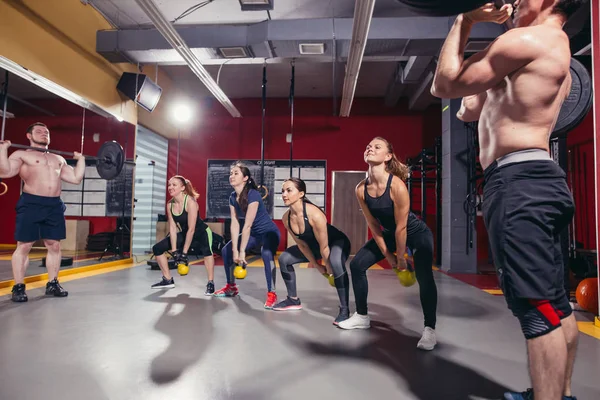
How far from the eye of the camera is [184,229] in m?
3.73

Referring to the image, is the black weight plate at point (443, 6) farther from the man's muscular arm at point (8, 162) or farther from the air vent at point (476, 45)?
the air vent at point (476, 45)

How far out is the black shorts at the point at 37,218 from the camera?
3.21 m

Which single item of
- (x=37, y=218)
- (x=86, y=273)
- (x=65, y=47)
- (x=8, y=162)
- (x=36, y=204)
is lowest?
(x=86, y=273)

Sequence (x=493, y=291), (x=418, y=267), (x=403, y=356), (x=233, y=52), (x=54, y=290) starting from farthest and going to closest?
(x=233, y=52)
(x=493, y=291)
(x=54, y=290)
(x=418, y=267)
(x=403, y=356)

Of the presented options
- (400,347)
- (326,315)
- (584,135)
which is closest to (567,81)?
(400,347)

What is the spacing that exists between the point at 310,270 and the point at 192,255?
312 centimetres

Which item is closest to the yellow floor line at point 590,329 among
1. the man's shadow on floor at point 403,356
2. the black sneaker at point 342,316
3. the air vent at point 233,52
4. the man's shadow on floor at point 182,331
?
the man's shadow on floor at point 403,356

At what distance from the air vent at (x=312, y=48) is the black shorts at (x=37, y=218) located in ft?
11.3

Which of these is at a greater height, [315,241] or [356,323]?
[315,241]

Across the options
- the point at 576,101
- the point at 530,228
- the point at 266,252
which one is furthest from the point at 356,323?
the point at 576,101

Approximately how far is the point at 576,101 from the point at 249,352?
6.71 feet

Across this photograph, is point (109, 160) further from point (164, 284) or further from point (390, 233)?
point (390, 233)

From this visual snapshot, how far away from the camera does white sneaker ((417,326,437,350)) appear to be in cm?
202

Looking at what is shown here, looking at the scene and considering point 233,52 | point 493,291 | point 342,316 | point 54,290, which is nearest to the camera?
point 342,316
